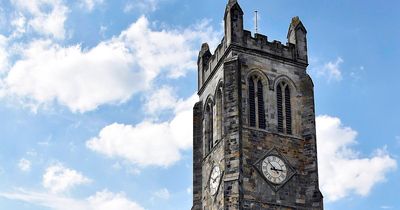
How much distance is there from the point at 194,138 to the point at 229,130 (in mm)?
5876

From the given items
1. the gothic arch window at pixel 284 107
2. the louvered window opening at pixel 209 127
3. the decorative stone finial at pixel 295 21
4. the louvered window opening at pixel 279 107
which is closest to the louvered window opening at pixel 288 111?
the gothic arch window at pixel 284 107

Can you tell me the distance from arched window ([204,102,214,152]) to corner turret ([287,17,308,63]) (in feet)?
21.8

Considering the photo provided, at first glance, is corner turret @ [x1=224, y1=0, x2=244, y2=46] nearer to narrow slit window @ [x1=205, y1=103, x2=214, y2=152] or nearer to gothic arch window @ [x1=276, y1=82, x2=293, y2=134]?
gothic arch window @ [x1=276, y1=82, x2=293, y2=134]

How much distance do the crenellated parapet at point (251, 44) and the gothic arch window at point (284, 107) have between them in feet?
6.49

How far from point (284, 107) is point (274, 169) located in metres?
4.58

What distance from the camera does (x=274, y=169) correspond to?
40094mm

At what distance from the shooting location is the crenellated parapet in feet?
140

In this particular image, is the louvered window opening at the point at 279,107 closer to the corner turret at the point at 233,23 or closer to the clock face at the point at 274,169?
the clock face at the point at 274,169

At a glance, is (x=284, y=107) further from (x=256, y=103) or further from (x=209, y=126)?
(x=209, y=126)

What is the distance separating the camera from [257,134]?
40688 mm

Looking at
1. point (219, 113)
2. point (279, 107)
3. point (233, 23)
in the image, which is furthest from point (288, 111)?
point (233, 23)

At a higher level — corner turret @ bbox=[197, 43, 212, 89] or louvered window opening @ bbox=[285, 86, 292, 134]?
corner turret @ bbox=[197, 43, 212, 89]

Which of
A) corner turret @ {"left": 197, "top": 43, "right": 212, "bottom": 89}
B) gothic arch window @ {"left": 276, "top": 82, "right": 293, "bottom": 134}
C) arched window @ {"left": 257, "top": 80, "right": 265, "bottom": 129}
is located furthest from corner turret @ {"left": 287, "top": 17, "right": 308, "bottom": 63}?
corner turret @ {"left": 197, "top": 43, "right": 212, "bottom": 89}

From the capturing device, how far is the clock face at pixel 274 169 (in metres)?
39.8
